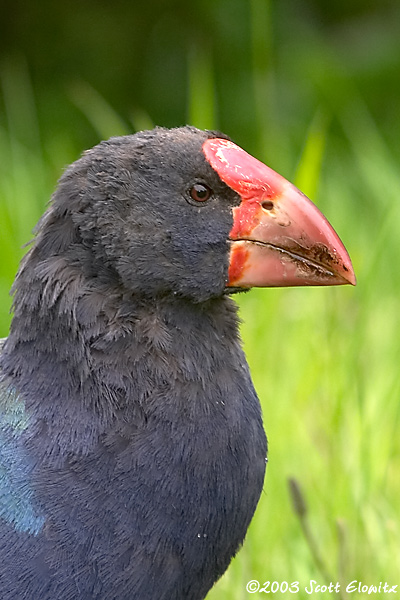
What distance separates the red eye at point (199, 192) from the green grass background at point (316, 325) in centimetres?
57

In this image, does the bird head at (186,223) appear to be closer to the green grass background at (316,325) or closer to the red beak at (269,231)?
the red beak at (269,231)

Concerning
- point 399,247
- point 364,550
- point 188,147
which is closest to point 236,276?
point 188,147

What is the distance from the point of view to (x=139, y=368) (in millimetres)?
1492

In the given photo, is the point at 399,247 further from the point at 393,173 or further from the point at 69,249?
the point at 69,249

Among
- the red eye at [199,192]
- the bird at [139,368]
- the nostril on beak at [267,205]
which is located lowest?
the bird at [139,368]

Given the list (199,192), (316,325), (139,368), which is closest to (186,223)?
(199,192)

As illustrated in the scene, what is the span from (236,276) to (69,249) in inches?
9.8

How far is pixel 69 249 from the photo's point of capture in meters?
1.51

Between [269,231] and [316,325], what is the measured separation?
145cm

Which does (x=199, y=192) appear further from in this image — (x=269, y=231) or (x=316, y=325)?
(x=316, y=325)

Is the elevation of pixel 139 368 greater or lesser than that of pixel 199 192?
lesser

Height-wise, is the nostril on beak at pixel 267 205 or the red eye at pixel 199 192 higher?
the red eye at pixel 199 192

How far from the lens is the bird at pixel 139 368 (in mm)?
1445

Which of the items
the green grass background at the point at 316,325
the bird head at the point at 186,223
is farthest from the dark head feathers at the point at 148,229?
the green grass background at the point at 316,325
